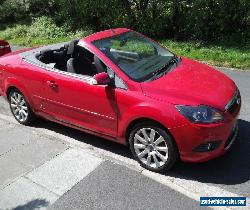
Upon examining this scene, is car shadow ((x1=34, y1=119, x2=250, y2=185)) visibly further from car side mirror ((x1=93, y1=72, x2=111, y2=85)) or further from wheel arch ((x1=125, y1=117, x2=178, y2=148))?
car side mirror ((x1=93, y1=72, x2=111, y2=85))

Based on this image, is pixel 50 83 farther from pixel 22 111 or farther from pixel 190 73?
pixel 190 73

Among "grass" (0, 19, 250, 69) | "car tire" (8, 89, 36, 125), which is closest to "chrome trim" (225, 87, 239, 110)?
"car tire" (8, 89, 36, 125)

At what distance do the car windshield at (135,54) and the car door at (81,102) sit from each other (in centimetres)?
44

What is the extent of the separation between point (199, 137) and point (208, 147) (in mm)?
207

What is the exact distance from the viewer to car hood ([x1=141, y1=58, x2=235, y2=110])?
4.75 metres

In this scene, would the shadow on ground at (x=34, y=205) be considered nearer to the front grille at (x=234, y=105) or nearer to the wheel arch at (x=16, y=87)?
the wheel arch at (x=16, y=87)

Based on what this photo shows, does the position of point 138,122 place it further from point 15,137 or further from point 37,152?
point 15,137

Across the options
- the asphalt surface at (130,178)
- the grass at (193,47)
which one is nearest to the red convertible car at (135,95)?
the asphalt surface at (130,178)

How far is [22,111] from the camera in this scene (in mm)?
6855

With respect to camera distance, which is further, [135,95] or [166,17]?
[166,17]

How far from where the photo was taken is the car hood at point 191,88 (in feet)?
15.6

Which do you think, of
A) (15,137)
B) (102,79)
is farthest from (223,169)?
(15,137)

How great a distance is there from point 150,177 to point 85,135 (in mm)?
1717

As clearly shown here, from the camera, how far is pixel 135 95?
494 cm
